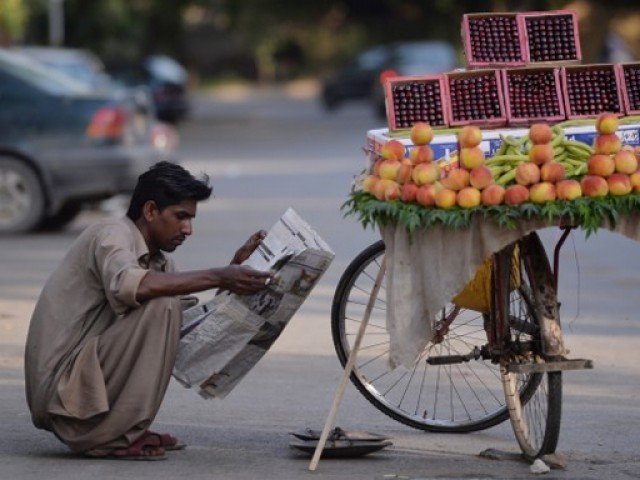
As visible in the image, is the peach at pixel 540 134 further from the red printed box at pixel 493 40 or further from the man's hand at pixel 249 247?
the man's hand at pixel 249 247

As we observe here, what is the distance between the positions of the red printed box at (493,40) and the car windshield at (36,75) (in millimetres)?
8303

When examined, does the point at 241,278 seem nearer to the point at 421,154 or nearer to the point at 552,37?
the point at 421,154

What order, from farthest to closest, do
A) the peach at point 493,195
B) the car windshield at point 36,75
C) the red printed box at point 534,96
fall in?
the car windshield at point 36,75, the red printed box at point 534,96, the peach at point 493,195

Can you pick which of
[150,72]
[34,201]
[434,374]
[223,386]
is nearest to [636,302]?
[434,374]

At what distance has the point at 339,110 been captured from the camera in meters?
42.6

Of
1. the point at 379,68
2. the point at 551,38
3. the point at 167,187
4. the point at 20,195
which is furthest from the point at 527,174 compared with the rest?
the point at 379,68

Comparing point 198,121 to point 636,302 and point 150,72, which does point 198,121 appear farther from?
point 636,302

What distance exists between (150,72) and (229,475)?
98.4 feet

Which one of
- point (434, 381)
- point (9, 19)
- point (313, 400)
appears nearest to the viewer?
point (313, 400)

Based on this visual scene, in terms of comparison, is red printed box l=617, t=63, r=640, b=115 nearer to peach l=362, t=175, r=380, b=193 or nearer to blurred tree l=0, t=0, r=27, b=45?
peach l=362, t=175, r=380, b=193

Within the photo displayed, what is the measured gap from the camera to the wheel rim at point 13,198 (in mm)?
14344

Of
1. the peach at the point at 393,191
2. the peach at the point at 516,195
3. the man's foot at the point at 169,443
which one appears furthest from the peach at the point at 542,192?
the man's foot at the point at 169,443

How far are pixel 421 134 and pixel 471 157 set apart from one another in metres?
0.20

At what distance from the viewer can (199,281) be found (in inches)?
235
